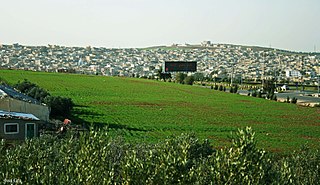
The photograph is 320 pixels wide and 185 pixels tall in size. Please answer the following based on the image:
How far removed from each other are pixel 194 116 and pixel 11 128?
1250 inches

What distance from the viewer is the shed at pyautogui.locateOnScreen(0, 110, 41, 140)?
120ft

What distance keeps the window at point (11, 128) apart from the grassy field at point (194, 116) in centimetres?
761

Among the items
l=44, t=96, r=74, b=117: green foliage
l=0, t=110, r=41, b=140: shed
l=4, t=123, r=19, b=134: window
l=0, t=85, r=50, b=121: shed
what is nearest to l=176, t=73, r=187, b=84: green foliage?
l=44, t=96, r=74, b=117: green foliage

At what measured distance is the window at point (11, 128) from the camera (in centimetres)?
3681

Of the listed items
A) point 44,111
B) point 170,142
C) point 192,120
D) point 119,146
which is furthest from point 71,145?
point 192,120

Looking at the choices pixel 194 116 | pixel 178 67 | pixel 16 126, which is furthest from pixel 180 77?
pixel 16 126

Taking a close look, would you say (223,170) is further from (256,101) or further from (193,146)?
(256,101)

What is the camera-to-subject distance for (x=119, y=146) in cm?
2734

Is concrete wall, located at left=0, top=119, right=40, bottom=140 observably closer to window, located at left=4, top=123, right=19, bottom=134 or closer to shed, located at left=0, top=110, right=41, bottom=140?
shed, located at left=0, top=110, right=41, bottom=140

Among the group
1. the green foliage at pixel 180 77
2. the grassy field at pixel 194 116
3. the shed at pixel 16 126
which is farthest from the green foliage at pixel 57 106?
the green foliage at pixel 180 77

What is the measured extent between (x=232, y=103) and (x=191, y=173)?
6772cm

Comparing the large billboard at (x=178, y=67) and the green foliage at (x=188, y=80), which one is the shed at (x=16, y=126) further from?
the green foliage at (x=188, y=80)

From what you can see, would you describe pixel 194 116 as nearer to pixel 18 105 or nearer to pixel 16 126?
pixel 18 105

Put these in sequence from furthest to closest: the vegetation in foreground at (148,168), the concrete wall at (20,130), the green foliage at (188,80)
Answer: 1. the green foliage at (188,80)
2. the concrete wall at (20,130)
3. the vegetation in foreground at (148,168)
